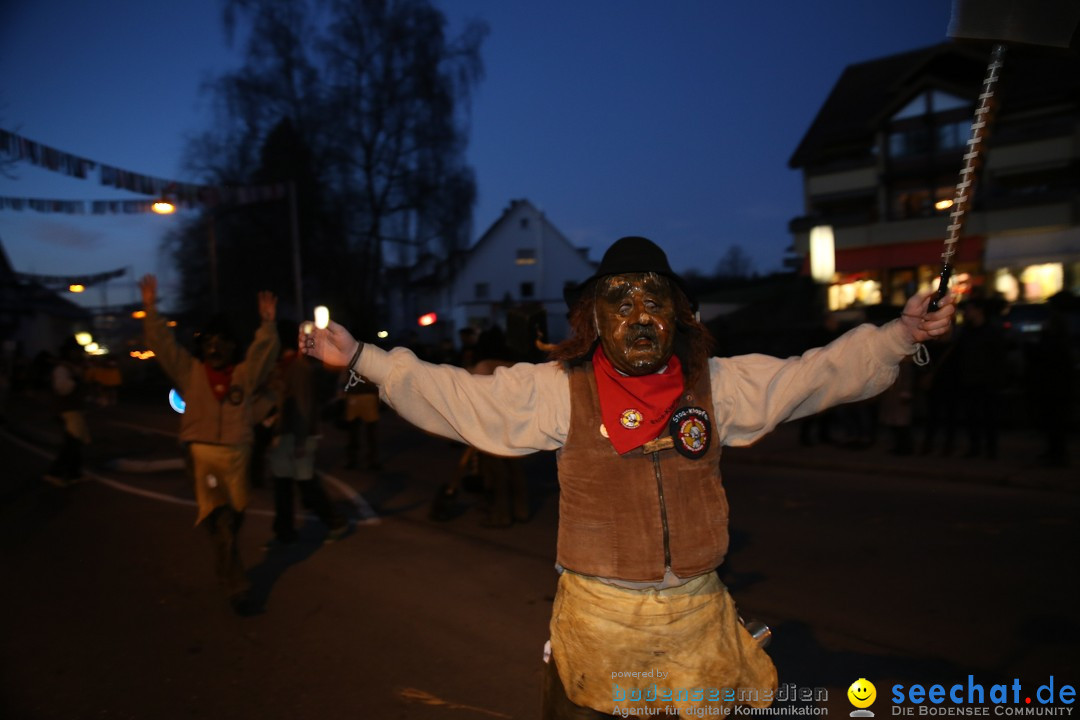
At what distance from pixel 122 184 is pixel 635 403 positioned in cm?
1551

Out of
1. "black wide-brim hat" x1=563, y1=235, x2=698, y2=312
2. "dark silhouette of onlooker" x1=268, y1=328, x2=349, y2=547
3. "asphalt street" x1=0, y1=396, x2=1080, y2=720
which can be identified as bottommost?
"asphalt street" x1=0, y1=396, x2=1080, y2=720

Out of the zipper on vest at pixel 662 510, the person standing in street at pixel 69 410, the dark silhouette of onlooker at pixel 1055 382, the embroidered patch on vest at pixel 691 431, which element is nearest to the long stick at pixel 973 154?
the embroidered patch on vest at pixel 691 431

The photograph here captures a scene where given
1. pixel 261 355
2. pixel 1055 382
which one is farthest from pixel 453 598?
pixel 1055 382

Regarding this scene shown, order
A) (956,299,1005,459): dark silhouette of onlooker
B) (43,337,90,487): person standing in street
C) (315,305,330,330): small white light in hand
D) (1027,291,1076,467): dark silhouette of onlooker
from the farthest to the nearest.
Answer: (43,337,90,487): person standing in street → (956,299,1005,459): dark silhouette of onlooker → (1027,291,1076,467): dark silhouette of onlooker → (315,305,330,330): small white light in hand

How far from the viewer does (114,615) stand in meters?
5.57

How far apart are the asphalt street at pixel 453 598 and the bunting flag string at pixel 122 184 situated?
17.0ft

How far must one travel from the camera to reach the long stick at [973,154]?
206 cm

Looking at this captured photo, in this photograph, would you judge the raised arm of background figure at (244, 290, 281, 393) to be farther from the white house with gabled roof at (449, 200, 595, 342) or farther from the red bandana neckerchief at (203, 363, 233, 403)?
the white house with gabled roof at (449, 200, 595, 342)

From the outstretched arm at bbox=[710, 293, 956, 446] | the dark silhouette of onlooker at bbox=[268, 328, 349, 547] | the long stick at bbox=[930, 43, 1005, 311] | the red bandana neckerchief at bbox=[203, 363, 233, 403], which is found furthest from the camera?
the dark silhouette of onlooker at bbox=[268, 328, 349, 547]

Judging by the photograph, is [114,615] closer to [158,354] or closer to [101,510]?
[158,354]

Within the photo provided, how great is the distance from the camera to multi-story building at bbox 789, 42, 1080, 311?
86.0 ft

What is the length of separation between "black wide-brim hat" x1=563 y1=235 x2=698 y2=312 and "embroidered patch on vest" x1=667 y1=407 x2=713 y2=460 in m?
0.43

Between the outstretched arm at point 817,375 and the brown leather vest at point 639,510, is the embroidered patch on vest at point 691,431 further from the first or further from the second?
the outstretched arm at point 817,375

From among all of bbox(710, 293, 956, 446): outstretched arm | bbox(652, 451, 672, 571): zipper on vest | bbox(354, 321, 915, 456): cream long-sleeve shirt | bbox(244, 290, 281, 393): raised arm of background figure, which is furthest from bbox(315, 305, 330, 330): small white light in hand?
bbox(244, 290, 281, 393): raised arm of background figure
